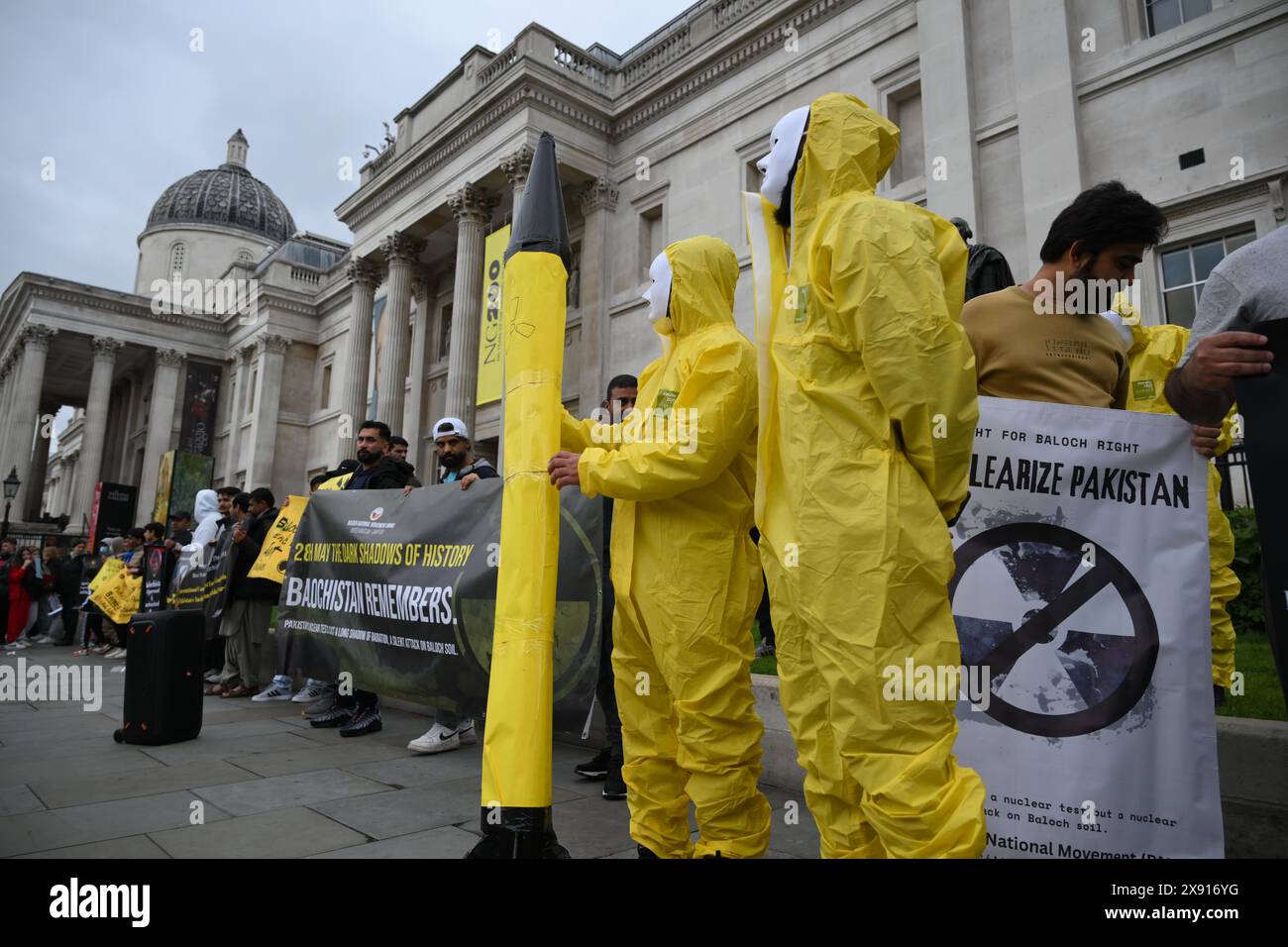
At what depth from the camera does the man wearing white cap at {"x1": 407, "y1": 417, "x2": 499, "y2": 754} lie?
471 centimetres

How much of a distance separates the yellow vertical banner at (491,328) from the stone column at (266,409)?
19.4m

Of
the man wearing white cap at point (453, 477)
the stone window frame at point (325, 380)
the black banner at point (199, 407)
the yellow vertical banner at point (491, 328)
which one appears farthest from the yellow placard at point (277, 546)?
the black banner at point (199, 407)

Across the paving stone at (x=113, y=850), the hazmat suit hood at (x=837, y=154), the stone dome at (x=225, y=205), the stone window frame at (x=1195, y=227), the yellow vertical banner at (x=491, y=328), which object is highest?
the stone dome at (x=225, y=205)

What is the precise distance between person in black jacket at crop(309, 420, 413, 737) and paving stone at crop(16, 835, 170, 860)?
2.36 metres

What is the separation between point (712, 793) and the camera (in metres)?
2.34

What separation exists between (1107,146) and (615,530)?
1204 centimetres

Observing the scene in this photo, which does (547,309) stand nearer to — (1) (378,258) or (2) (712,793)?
(2) (712,793)

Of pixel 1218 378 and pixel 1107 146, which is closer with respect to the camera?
pixel 1218 378

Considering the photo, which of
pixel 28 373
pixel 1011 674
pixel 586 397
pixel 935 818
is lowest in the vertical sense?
pixel 935 818

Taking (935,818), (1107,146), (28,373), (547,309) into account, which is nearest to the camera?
(935,818)

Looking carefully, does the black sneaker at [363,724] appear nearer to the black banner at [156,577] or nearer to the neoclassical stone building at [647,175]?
the black banner at [156,577]

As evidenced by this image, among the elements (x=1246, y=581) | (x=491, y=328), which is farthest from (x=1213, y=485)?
(x=491, y=328)

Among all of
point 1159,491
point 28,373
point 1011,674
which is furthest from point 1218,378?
point 28,373

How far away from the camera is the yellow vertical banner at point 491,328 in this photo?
17878 mm
